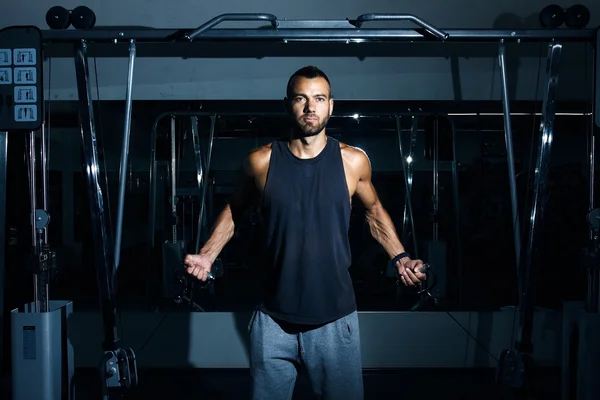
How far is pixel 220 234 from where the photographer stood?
213 centimetres

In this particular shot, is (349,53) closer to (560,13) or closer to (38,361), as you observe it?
(560,13)

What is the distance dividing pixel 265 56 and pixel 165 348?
197cm

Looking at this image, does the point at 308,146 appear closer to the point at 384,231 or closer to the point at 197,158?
the point at 384,231

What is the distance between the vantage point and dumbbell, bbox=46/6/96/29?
2.43 metres

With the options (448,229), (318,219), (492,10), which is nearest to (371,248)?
(448,229)

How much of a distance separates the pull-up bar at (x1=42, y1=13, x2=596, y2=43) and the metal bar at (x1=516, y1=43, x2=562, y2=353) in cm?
13

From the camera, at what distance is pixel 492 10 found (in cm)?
270

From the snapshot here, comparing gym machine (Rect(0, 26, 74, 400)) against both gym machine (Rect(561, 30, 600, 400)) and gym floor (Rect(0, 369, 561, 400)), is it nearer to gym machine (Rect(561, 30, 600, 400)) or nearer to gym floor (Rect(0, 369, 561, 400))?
gym floor (Rect(0, 369, 561, 400))

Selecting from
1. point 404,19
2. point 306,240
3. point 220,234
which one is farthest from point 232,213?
point 404,19

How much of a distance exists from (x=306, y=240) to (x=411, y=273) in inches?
16.1

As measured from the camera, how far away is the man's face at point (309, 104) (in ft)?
6.46

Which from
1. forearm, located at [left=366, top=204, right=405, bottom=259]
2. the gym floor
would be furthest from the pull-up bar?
the gym floor

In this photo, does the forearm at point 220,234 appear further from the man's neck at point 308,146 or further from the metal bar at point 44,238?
the metal bar at point 44,238

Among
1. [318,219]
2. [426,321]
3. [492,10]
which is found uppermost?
[492,10]
